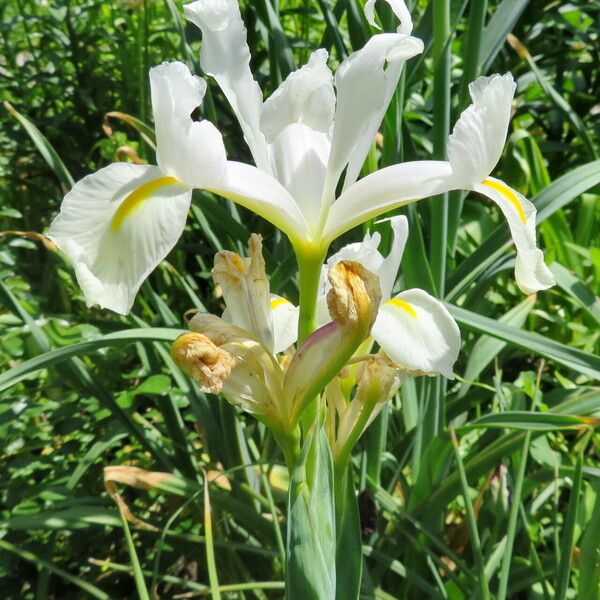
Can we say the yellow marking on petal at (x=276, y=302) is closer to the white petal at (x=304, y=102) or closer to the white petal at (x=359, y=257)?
the white petal at (x=359, y=257)

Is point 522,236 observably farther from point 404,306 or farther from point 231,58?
point 231,58

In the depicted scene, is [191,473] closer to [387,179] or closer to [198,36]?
[387,179]

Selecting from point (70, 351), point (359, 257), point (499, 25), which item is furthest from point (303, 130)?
point (499, 25)

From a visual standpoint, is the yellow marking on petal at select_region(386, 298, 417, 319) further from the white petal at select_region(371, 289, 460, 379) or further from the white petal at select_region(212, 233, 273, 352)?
the white petal at select_region(212, 233, 273, 352)

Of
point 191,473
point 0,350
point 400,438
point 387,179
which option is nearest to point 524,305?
point 400,438

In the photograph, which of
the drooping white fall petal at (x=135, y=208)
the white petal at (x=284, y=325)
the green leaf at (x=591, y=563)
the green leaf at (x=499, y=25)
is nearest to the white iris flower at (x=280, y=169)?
the drooping white fall petal at (x=135, y=208)

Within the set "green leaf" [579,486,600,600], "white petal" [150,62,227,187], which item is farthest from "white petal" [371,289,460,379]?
"green leaf" [579,486,600,600]
